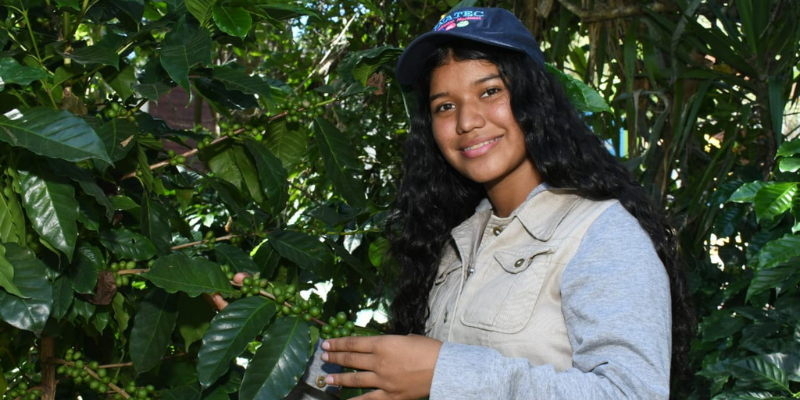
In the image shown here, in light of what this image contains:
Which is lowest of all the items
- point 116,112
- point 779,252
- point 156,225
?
point 779,252

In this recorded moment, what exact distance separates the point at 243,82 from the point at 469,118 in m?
0.43

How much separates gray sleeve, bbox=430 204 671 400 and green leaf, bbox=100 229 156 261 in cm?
64

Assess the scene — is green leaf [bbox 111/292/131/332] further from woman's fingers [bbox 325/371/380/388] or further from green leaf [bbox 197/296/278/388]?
woman's fingers [bbox 325/371/380/388]

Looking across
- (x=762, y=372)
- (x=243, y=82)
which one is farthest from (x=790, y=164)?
(x=243, y=82)

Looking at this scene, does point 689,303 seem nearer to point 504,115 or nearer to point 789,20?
point 504,115

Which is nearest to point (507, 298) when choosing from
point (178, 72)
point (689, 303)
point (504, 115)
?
point (504, 115)

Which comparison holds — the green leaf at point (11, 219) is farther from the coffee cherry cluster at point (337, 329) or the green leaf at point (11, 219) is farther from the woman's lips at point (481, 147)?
the woman's lips at point (481, 147)

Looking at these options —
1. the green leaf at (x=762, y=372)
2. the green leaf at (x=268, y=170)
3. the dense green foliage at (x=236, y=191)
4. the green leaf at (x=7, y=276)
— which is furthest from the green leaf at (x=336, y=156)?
the green leaf at (x=762, y=372)

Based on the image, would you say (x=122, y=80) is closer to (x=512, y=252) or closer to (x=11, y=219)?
(x=11, y=219)

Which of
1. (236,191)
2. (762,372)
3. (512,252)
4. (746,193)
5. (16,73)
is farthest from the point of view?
(762,372)

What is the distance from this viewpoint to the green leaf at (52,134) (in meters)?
1.19

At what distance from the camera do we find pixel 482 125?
1521 millimetres

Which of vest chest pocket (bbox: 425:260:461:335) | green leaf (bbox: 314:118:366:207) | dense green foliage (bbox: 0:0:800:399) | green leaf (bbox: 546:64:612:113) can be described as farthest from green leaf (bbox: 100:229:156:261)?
green leaf (bbox: 546:64:612:113)

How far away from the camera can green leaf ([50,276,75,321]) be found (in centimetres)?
141
